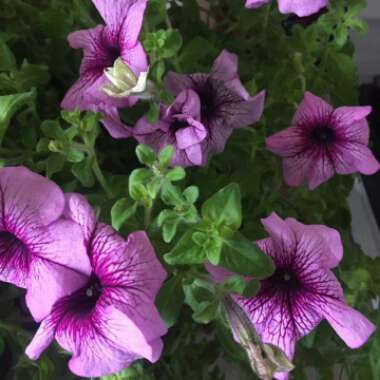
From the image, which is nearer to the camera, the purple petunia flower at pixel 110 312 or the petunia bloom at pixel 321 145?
the purple petunia flower at pixel 110 312

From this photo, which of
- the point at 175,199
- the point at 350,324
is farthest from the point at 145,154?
the point at 350,324

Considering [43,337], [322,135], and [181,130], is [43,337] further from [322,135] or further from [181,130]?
[322,135]

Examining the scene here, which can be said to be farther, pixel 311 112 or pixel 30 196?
pixel 311 112

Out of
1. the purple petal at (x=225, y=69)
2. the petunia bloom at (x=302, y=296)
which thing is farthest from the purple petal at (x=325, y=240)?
the purple petal at (x=225, y=69)

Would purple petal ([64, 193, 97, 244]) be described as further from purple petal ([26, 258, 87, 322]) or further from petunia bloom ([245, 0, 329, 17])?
petunia bloom ([245, 0, 329, 17])

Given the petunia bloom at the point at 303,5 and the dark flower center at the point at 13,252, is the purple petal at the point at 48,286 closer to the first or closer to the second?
the dark flower center at the point at 13,252

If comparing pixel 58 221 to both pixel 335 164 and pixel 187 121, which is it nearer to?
pixel 187 121
